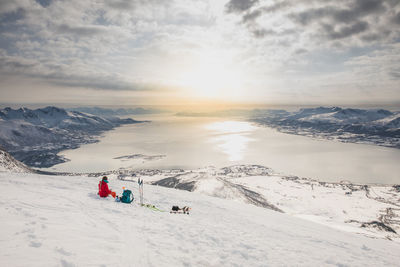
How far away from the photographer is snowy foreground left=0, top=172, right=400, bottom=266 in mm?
7094

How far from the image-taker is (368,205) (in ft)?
406

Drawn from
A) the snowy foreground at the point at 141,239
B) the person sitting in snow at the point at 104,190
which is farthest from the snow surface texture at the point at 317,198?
the person sitting in snow at the point at 104,190

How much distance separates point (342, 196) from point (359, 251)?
165 m

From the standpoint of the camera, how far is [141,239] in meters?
9.48

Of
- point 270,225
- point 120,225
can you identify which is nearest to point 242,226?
point 270,225

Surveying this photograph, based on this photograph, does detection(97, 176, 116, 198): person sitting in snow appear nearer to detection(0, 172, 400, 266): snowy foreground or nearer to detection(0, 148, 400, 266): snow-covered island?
detection(0, 148, 400, 266): snow-covered island

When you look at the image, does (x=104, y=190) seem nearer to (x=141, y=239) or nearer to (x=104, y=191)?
(x=104, y=191)

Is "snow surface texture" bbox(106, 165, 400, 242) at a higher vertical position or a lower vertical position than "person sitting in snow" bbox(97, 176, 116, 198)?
lower

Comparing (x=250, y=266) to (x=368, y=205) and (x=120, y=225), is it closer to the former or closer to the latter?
(x=120, y=225)

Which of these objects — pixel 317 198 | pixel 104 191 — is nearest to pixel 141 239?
pixel 104 191

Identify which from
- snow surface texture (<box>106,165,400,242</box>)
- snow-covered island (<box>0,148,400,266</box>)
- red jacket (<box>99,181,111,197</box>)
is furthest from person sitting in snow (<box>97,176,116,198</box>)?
snow surface texture (<box>106,165,400,242</box>)

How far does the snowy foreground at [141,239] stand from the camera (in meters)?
7.09

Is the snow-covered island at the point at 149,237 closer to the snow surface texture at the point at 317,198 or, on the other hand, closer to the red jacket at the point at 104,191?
the red jacket at the point at 104,191

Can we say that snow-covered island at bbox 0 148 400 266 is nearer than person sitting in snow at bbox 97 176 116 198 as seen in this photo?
Yes
